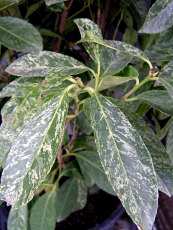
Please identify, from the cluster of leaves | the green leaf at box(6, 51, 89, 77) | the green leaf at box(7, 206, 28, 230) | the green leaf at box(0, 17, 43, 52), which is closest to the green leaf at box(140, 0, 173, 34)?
the cluster of leaves

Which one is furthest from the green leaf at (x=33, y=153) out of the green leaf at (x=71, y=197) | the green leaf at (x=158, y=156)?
the green leaf at (x=71, y=197)

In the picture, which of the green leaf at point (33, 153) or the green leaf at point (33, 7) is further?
the green leaf at point (33, 7)

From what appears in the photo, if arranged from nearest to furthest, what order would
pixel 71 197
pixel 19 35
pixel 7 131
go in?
pixel 7 131
pixel 19 35
pixel 71 197

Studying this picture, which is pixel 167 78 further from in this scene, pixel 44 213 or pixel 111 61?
pixel 44 213

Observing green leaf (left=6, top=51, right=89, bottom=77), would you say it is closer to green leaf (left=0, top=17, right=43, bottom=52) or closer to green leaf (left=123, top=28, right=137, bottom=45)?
green leaf (left=0, top=17, right=43, bottom=52)

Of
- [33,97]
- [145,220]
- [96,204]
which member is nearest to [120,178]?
[145,220]

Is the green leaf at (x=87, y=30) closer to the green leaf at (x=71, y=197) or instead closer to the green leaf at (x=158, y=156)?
the green leaf at (x=158, y=156)

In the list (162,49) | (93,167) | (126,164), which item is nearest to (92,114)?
(126,164)
